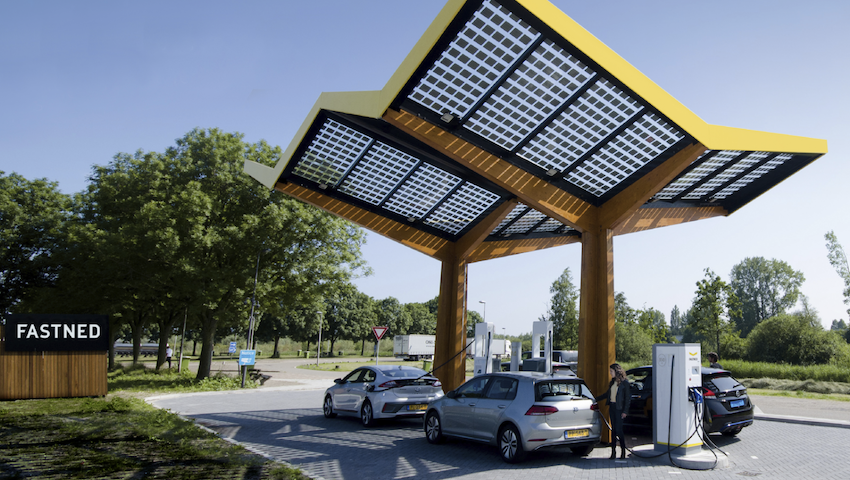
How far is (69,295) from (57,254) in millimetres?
2278

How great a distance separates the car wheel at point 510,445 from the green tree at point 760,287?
91.2m

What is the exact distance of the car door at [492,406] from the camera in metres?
9.02

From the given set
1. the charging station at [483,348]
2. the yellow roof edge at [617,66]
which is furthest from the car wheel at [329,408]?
the yellow roof edge at [617,66]

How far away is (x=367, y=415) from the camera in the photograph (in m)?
12.7

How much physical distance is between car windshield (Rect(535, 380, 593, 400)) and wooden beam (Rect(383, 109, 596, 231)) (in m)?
4.00

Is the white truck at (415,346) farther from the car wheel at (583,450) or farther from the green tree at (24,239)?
the car wheel at (583,450)

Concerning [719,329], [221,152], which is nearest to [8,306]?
[221,152]

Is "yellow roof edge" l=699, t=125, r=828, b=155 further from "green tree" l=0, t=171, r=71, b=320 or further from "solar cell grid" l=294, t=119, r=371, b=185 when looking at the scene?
"green tree" l=0, t=171, r=71, b=320

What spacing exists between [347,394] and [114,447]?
5.45 m

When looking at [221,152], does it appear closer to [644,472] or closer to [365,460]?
[365,460]

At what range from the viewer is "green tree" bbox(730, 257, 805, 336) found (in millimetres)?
86375

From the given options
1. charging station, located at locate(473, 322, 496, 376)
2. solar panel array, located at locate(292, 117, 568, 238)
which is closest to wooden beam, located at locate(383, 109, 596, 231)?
solar panel array, located at locate(292, 117, 568, 238)

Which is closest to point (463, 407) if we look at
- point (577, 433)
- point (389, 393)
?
point (577, 433)

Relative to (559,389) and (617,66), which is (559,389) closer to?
(559,389)
